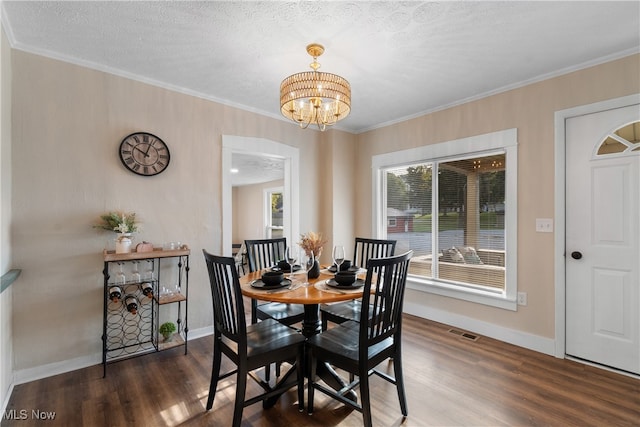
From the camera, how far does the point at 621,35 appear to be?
85.8 inches

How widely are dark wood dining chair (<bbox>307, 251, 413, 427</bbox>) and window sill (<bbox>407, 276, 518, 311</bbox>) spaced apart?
64.9 inches

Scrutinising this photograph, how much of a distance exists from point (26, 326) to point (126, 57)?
2245mm

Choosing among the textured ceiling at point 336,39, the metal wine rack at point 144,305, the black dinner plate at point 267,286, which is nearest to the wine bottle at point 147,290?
the metal wine rack at point 144,305

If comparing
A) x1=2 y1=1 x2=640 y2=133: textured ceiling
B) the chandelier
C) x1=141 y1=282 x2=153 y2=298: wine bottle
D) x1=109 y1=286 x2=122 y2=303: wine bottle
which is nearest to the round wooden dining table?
x1=141 y1=282 x2=153 y2=298: wine bottle

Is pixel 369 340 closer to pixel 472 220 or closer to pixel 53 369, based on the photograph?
pixel 472 220

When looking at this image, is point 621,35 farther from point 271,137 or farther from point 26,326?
point 26,326

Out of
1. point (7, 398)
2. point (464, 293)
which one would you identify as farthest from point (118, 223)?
point (464, 293)

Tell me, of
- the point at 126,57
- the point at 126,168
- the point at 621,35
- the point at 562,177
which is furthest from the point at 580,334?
the point at 126,57

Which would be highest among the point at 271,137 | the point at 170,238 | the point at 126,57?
the point at 126,57

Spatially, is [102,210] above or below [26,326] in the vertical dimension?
above

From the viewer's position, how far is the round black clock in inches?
108

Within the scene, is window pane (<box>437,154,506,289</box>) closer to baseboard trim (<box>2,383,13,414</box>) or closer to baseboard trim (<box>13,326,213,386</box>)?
baseboard trim (<box>13,326,213,386</box>)

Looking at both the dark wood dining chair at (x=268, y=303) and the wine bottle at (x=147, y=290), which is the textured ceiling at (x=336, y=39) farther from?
the wine bottle at (x=147, y=290)

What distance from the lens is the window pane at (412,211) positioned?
12.5 feet
